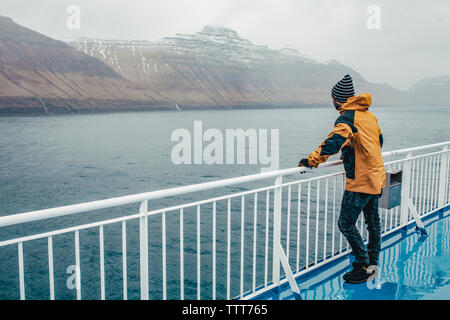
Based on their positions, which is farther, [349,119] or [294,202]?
[294,202]

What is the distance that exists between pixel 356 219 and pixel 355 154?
586mm

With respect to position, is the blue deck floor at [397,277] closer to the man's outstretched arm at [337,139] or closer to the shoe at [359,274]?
the shoe at [359,274]

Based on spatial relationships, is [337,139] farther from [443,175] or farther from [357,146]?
[443,175]

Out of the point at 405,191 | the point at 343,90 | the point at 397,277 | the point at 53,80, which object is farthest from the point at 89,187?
the point at 53,80

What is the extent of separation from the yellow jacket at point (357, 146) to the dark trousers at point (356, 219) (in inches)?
3.9

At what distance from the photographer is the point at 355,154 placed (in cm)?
320

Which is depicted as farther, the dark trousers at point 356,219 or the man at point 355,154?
the dark trousers at point 356,219

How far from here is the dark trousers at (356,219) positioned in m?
3.35

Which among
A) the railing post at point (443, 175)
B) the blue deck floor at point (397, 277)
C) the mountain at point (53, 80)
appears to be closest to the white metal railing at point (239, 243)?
the railing post at point (443, 175)

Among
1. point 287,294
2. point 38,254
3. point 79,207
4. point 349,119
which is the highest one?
point 349,119

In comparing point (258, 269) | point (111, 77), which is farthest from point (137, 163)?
point (111, 77)
